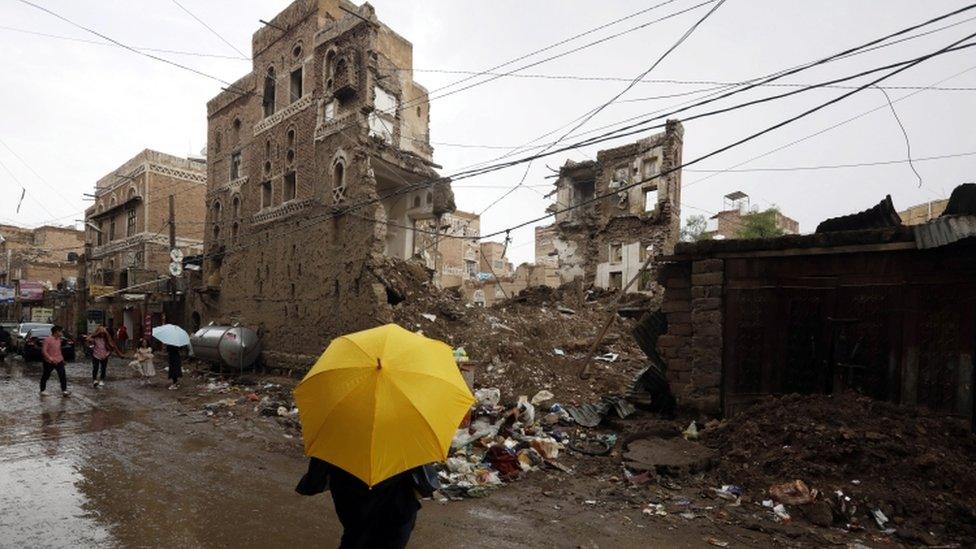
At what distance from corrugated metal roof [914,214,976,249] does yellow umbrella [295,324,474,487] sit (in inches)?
263

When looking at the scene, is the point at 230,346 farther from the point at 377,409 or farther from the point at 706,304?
the point at 377,409

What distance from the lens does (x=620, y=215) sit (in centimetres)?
2922

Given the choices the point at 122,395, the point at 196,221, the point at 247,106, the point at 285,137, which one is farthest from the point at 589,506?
the point at 196,221

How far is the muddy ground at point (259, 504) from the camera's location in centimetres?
479

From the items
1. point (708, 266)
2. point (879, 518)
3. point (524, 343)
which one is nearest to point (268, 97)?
point (524, 343)

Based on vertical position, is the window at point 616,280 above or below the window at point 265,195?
below

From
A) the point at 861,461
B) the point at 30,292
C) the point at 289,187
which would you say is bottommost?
the point at 861,461

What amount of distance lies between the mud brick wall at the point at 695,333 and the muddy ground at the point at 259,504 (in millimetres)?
716

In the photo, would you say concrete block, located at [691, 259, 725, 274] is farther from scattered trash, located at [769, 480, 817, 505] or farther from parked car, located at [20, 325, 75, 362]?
parked car, located at [20, 325, 75, 362]

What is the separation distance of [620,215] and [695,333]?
2241cm

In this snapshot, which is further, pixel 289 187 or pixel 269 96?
pixel 269 96

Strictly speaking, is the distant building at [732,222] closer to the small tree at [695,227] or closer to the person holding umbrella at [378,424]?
the small tree at [695,227]

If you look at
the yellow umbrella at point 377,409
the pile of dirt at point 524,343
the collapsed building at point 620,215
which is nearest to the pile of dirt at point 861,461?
the pile of dirt at point 524,343

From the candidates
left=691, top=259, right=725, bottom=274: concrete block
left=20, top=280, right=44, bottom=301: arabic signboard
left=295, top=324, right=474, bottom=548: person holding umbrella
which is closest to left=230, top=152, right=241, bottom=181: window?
left=691, top=259, right=725, bottom=274: concrete block
